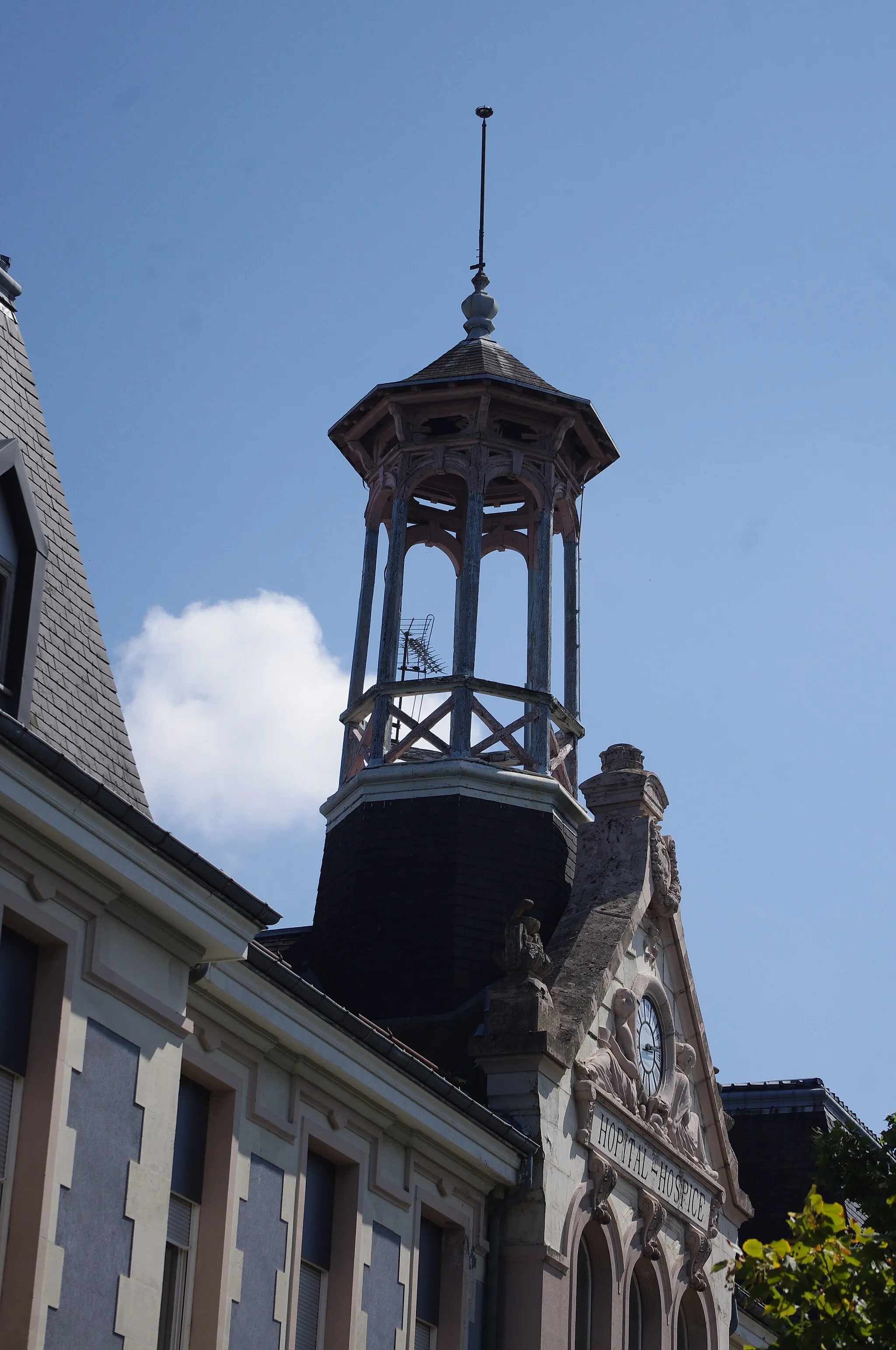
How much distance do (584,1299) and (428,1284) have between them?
10.6 ft

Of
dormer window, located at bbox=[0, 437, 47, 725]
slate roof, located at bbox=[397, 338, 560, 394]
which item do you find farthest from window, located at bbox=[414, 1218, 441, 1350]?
slate roof, located at bbox=[397, 338, 560, 394]

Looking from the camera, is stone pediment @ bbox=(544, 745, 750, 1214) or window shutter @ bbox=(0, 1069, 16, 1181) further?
stone pediment @ bbox=(544, 745, 750, 1214)

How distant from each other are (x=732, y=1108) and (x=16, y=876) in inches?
958

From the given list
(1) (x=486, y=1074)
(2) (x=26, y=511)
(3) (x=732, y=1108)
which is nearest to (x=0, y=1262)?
(2) (x=26, y=511)

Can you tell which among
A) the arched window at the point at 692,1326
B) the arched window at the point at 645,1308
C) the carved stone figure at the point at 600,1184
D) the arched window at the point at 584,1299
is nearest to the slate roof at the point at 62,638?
the carved stone figure at the point at 600,1184

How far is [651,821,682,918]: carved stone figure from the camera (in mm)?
28094

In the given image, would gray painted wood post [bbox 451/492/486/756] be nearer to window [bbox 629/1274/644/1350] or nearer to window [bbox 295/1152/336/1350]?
window [bbox 629/1274/644/1350]

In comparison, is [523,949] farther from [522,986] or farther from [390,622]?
[390,622]

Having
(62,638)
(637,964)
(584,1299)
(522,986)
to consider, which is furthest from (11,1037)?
(637,964)

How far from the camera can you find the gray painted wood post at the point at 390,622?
2956 centimetres

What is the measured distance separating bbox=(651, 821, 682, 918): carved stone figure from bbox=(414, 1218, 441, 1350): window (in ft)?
22.8

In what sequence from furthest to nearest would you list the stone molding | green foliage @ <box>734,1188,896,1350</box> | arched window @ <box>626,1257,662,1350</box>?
the stone molding
arched window @ <box>626,1257,662,1350</box>
green foliage @ <box>734,1188,896,1350</box>

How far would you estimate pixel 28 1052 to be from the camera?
50.5ft

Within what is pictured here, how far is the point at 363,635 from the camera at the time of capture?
3148 cm
